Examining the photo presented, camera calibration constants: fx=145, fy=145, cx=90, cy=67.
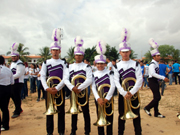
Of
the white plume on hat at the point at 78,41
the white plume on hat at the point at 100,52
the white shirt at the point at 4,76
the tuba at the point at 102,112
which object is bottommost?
the tuba at the point at 102,112

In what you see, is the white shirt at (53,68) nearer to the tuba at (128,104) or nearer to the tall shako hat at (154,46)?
the tuba at (128,104)

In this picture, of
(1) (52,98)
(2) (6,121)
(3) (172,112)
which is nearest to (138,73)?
(1) (52,98)

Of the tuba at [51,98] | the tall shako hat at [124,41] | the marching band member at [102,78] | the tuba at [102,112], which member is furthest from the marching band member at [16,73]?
the tall shako hat at [124,41]

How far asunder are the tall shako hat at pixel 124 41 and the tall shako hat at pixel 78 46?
3.46 ft

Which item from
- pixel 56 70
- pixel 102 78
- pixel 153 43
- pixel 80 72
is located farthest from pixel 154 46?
pixel 56 70

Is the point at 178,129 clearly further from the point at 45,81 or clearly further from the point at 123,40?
the point at 45,81

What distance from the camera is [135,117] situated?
343cm

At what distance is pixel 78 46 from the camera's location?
4098 mm

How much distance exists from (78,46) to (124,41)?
1272mm

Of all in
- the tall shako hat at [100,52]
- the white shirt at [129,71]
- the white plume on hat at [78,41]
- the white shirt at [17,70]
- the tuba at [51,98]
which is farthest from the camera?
the white shirt at [17,70]

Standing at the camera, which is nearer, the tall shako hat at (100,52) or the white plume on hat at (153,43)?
the tall shako hat at (100,52)

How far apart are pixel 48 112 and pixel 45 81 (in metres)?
0.84

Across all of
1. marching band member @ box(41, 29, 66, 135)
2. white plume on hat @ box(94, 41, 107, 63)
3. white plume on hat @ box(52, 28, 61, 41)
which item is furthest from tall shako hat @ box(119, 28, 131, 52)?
white plume on hat @ box(52, 28, 61, 41)

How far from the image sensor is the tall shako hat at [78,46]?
3.96 meters
